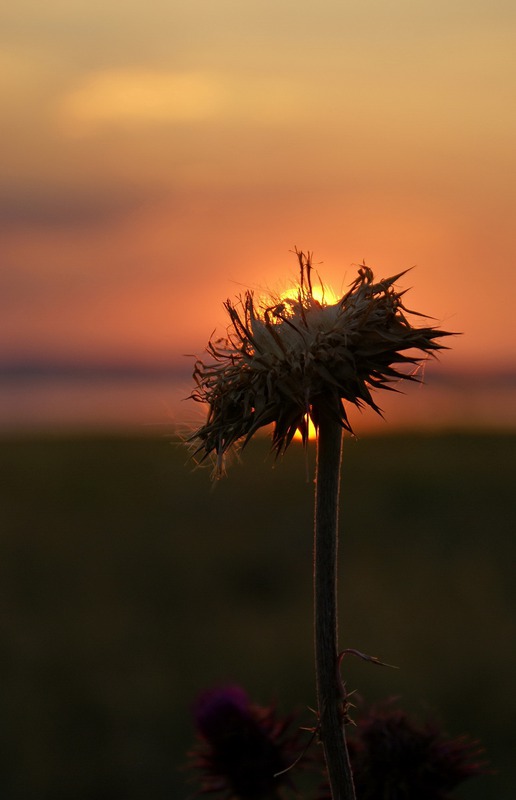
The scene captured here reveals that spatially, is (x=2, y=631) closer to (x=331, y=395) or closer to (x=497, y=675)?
(x=497, y=675)

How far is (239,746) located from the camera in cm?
450

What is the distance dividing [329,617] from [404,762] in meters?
1.34

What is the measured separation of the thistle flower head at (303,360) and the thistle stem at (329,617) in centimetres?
10

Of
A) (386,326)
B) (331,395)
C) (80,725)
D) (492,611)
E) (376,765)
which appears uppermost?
(386,326)

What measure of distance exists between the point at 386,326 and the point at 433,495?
24636 mm

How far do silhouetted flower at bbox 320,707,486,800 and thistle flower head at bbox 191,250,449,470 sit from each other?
1.39 meters

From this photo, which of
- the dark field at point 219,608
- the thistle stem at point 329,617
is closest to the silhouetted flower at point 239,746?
the thistle stem at point 329,617

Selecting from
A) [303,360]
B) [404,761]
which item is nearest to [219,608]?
[404,761]

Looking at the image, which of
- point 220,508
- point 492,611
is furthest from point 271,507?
point 492,611

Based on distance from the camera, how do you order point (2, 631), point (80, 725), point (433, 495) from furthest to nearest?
point (433, 495), point (2, 631), point (80, 725)

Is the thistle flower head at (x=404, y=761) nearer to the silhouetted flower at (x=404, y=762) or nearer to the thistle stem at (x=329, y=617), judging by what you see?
the silhouetted flower at (x=404, y=762)

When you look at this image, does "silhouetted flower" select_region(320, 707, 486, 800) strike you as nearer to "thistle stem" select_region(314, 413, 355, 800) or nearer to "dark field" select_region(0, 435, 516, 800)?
"thistle stem" select_region(314, 413, 355, 800)

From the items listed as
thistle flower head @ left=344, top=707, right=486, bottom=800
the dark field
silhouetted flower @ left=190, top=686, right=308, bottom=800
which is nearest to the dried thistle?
thistle flower head @ left=344, top=707, right=486, bottom=800

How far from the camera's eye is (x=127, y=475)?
32.8m
